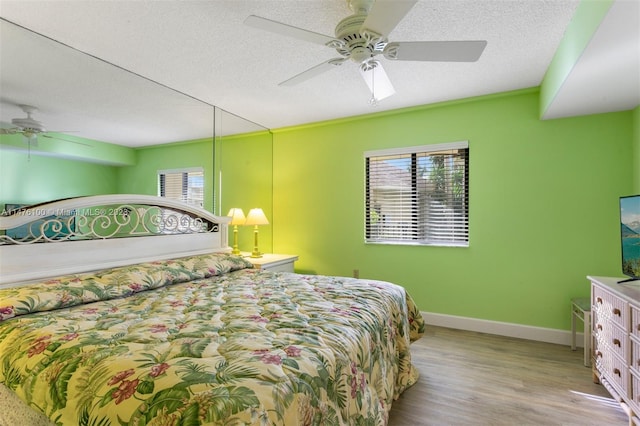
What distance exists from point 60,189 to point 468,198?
11.6ft

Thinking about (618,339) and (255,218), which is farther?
(255,218)

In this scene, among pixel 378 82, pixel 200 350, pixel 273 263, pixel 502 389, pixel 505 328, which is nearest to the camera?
pixel 200 350

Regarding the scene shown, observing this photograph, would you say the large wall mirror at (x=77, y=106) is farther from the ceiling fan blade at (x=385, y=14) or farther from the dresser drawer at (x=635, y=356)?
the dresser drawer at (x=635, y=356)

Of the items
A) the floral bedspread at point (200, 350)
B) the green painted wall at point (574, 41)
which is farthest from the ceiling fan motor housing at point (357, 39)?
the floral bedspread at point (200, 350)

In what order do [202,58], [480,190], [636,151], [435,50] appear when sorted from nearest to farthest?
[435,50] → [202,58] → [636,151] → [480,190]

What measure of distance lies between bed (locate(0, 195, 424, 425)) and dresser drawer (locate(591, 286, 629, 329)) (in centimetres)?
116

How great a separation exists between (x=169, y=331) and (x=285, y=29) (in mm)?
1550

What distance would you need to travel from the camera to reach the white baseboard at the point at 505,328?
289cm

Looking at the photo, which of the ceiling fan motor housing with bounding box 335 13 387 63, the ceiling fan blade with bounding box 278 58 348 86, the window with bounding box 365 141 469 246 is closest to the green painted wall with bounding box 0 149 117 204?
the ceiling fan blade with bounding box 278 58 348 86

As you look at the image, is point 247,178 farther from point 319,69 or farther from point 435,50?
point 435,50

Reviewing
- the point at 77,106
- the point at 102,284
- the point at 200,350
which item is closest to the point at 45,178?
the point at 77,106

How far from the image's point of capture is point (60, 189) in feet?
6.75

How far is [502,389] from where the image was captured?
2.14 m

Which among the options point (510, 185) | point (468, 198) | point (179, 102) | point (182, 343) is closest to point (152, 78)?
point (179, 102)
